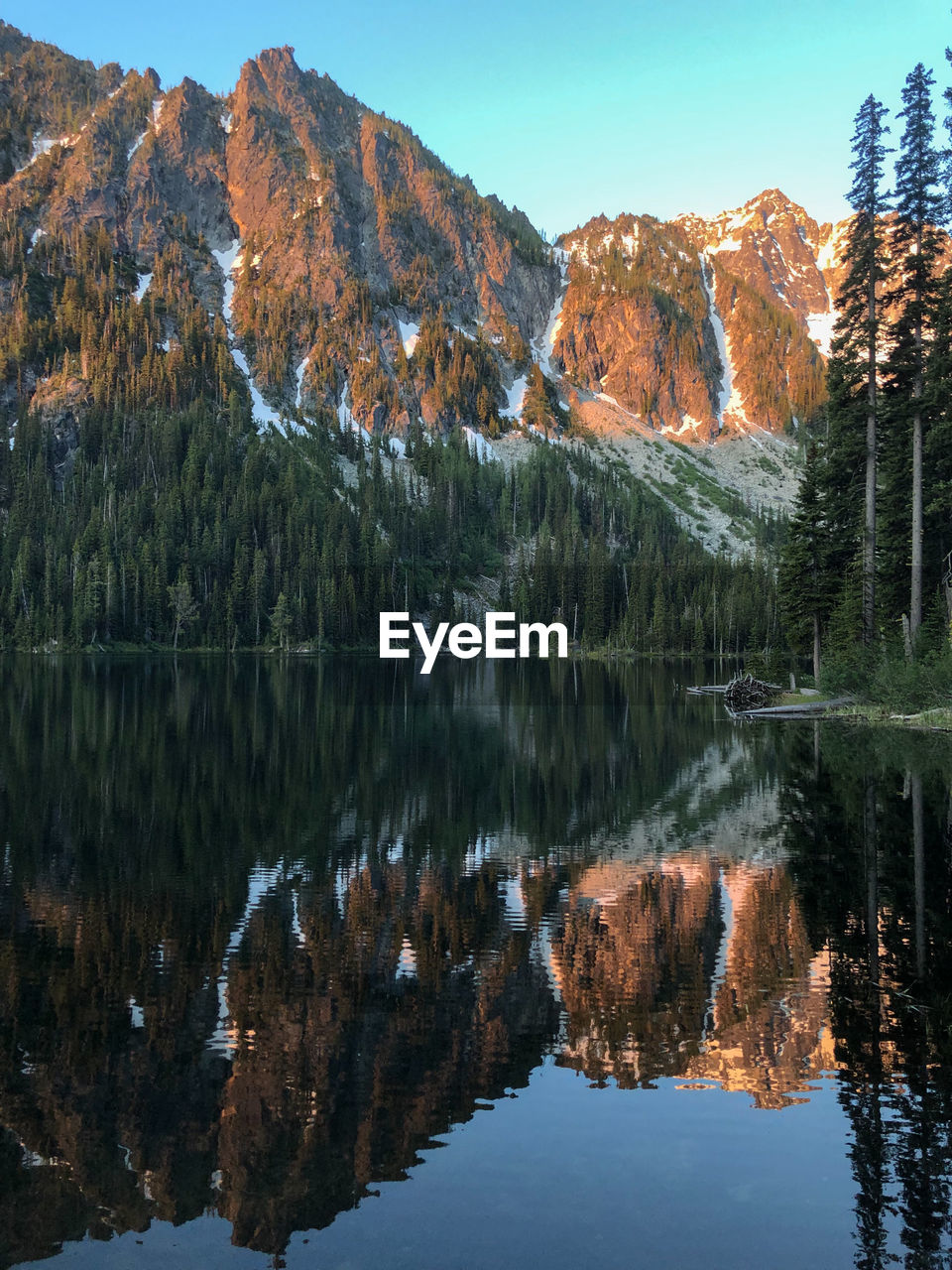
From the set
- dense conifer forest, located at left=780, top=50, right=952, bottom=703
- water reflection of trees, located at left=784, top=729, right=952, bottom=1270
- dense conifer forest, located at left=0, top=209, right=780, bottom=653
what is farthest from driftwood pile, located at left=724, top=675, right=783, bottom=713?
dense conifer forest, located at left=0, top=209, right=780, bottom=653

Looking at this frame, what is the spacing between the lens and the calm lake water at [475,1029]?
25.8 feet

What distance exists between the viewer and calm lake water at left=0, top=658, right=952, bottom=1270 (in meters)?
7.87

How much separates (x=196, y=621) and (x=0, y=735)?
12257cm

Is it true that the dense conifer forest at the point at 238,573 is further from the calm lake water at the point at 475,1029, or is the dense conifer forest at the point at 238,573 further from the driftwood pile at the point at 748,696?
the calm lake water at the point at 475,1029

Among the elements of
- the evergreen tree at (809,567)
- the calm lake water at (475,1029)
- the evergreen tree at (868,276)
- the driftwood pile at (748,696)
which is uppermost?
the evergreen tree at (868,276)

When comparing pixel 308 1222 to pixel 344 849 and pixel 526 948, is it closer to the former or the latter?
pixel 526 948

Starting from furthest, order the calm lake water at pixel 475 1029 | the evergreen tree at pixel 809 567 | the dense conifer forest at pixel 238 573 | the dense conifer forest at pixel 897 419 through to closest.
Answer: the dense conifer forest at pixel 238 573 → the evergreen tree at pixel 809 567 → the dense conifer forest at pixel 897 419 → the calm lake water at pixel 475 1029

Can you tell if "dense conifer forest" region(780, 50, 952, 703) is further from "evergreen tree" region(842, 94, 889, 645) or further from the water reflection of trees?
the water reflection of trees

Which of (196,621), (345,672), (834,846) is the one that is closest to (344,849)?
(834,846)

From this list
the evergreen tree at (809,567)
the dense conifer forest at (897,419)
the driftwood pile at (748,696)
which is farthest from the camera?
the evergreen tree at (809,567)

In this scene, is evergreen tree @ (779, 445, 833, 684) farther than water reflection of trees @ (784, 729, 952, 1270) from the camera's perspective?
Yes

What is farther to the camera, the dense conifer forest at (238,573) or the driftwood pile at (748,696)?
the dense conifer forest at (238,573)

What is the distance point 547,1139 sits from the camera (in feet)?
29.8

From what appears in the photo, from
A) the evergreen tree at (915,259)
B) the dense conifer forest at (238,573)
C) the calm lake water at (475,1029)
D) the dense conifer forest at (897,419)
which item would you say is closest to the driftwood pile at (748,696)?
the dense conifer forest at (897,419)
